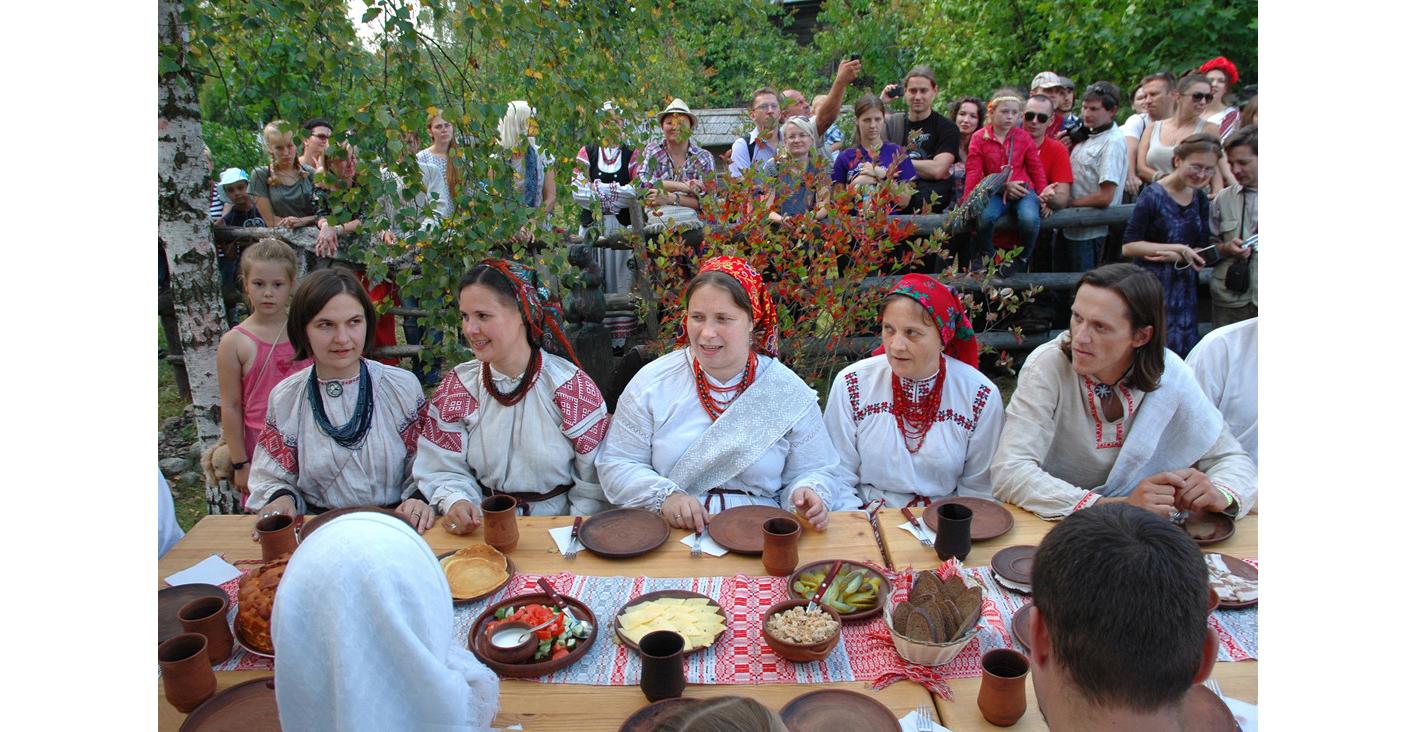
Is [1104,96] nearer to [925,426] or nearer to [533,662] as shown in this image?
[925,426]

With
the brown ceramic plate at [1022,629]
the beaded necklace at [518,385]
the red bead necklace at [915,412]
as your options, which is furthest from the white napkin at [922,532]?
the beaded necklace at [518,385]

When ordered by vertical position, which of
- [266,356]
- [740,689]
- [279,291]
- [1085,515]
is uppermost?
[279,291]

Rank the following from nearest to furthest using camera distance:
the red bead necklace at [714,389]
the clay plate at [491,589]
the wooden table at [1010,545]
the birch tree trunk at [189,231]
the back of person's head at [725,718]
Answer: the back of person's head at [725,718] → the wooden table at [1010,545] → the clay plate at [491,589] → the red bead necklace at [714,389] → the birch tree trunk at [189,231]

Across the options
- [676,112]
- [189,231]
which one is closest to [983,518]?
[189,231]

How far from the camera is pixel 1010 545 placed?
2.48m

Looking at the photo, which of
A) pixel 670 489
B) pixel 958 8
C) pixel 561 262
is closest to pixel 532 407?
pixel 670 489

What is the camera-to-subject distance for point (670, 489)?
3.01 metres

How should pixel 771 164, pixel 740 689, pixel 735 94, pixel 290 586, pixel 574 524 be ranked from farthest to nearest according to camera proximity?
pixel 735 94
pixel 771 164
pixel 574 524
pixel 740 689
pixel 290 586

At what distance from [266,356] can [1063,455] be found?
3666 millimetres

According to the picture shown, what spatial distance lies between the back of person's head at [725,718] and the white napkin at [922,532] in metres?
1.47

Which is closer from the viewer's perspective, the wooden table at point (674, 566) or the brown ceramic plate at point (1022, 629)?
the wooden table at point (674, 566)

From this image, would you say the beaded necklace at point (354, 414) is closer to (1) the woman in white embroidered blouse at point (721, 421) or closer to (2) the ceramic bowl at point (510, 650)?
(1) the woman in white embroidered blouse at point (721, 421)

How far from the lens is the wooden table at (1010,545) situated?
68.6 inches

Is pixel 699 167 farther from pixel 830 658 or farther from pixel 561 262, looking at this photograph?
pixel 830 658
